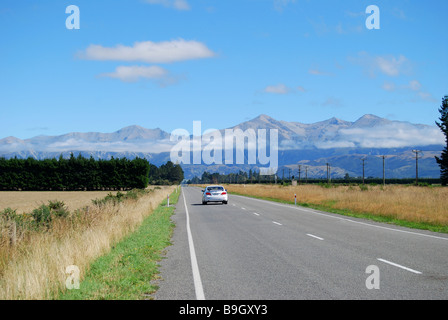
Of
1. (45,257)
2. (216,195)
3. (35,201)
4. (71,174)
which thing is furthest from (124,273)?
(71,174)

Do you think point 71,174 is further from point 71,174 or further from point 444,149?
point 444,149

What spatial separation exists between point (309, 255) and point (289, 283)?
3327 millimetres

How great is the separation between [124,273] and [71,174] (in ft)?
306

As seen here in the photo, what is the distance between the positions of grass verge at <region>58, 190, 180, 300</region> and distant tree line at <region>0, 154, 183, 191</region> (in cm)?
8631

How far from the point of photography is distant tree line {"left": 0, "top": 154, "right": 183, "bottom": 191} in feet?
311

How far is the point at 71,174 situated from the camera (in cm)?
9612

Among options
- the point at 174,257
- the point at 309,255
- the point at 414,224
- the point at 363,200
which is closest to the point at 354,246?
the point at 309,255

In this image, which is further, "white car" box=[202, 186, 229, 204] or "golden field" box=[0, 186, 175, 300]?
"white car" box=[202, 186, 229, 204]

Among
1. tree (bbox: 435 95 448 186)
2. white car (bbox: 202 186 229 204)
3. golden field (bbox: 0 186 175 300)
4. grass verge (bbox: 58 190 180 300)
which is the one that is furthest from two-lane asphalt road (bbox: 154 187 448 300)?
tree (bbox: 435 95 448 186)

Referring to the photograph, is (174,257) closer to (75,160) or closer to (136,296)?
(136,296)

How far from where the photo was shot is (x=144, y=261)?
32.8 ft

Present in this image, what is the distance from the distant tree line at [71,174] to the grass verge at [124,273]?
283 feet

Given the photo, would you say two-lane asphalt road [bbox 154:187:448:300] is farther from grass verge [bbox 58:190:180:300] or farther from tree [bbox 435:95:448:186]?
tree [bbox 435:95:448:186]
